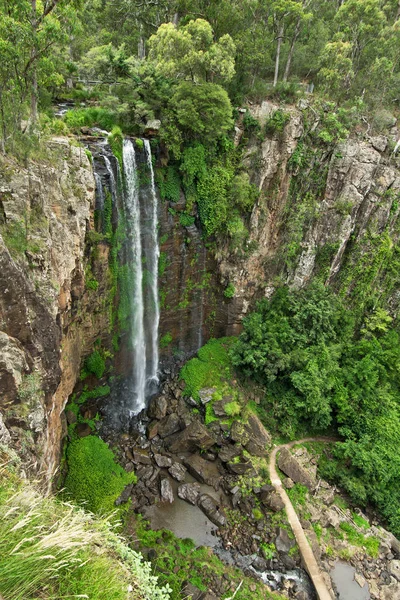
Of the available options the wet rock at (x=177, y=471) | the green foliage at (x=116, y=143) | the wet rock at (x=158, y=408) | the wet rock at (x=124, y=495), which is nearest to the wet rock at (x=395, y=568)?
the wet rock at (x=177, y=471)

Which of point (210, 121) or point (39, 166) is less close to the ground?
point (210, 121)

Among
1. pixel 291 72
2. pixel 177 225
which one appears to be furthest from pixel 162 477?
pixel 291 72

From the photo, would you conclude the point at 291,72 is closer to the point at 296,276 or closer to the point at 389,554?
the point at 296,276

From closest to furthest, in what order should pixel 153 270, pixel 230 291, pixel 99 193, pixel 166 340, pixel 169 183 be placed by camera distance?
pixel 99 193 < pixel 169 183 < pixel 153 270 < pixel 166 340 < pixel 230 291

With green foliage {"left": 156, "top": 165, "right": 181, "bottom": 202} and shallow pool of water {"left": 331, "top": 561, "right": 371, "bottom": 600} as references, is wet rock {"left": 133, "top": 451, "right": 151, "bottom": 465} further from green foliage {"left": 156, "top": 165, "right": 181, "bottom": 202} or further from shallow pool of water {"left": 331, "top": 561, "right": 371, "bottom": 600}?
green foliage {"left": 156, "top": 165, "right": 181, "bottom": 202}

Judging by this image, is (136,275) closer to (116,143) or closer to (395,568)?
(116,143)

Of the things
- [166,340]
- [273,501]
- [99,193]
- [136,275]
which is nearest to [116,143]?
[99,193]

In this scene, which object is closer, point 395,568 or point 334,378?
point 395,568

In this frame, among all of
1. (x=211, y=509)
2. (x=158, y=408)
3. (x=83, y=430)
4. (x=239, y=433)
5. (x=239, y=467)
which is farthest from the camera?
(x=158, y=408)
